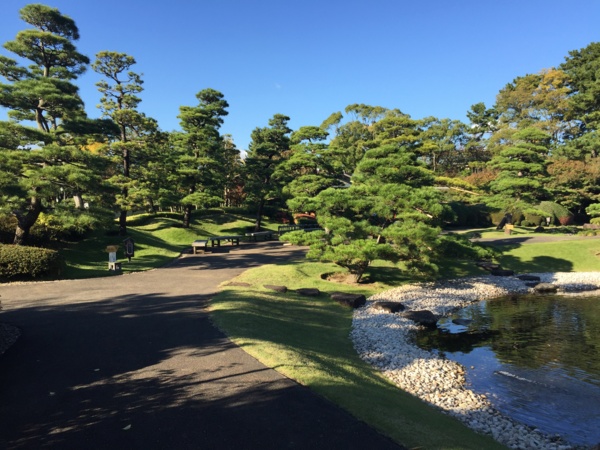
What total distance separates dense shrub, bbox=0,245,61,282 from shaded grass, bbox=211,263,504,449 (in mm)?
7761

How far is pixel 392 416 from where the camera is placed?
5.49 metres

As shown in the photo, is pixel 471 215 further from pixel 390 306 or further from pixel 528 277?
pixel 390 306

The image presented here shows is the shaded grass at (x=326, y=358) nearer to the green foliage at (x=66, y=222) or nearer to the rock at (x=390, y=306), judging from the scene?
the rock at (x=390, y=306)

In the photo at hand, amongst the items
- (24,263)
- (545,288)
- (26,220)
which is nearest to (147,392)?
(24,263)

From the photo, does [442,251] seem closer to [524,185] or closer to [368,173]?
[368,173]

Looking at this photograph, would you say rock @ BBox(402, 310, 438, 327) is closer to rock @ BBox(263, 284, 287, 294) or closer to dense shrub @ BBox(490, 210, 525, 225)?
rock @ BBox(263, 284, 287, 294)

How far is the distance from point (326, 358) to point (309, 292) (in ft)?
23.1

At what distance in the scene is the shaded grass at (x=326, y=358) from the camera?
5344 millimetres

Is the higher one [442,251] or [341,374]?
[442,251]

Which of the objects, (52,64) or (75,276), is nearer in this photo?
(75,276)

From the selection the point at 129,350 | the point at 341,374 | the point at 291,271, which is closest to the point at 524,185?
the point at 291,271

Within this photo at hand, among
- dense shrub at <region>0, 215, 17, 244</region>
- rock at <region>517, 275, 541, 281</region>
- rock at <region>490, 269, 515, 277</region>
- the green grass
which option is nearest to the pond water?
rock at <region>517, 275, 541, 281</region>

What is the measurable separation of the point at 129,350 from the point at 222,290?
20.5 ft

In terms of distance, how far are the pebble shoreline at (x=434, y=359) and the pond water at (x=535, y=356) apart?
18.5 inches
